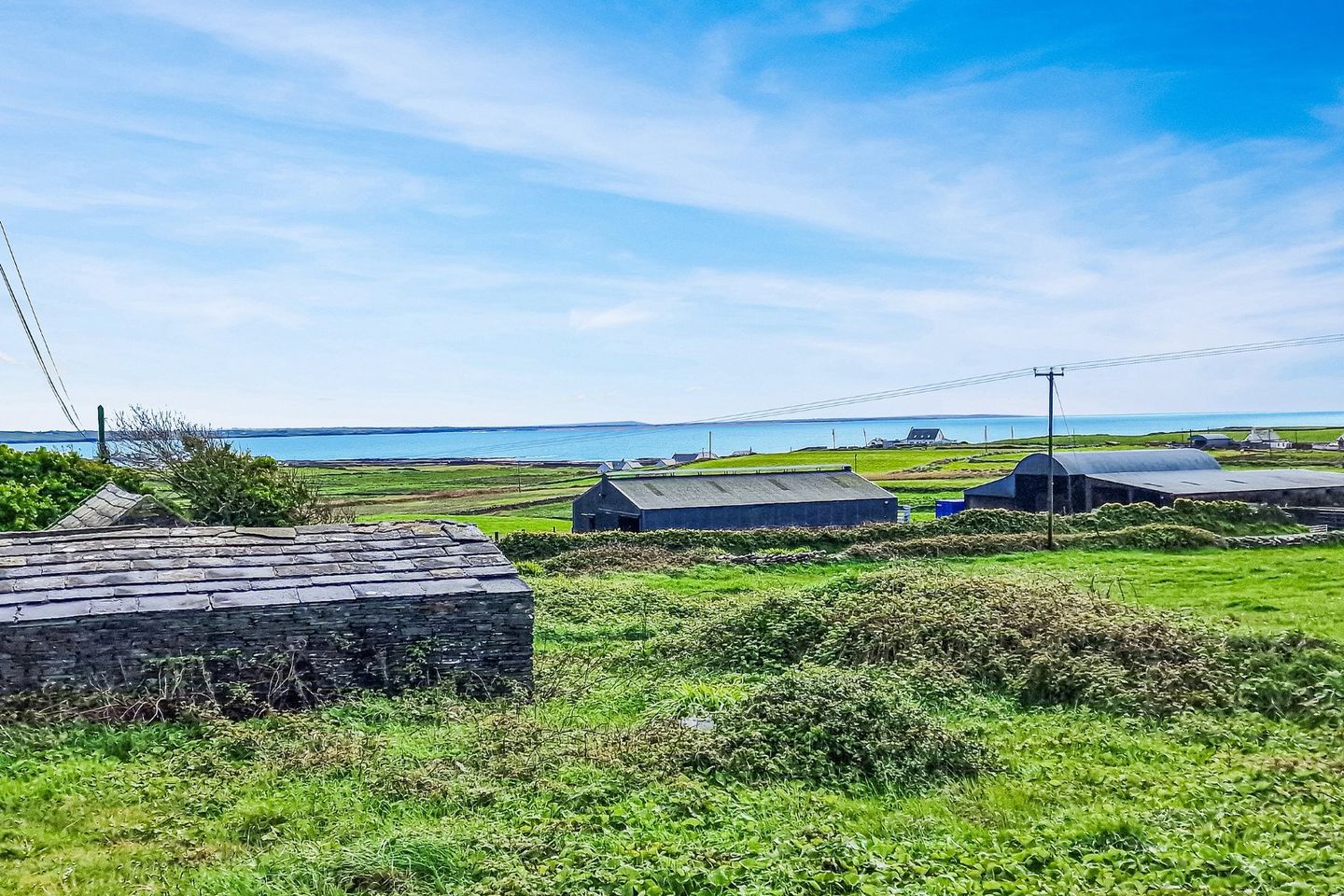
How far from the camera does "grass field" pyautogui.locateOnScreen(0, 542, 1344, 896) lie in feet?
22.5

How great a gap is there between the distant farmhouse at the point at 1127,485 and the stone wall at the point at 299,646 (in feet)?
119

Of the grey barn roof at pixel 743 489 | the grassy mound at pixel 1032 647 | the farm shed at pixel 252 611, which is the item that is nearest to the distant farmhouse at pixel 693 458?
the grey barn roof at pixel 743 489

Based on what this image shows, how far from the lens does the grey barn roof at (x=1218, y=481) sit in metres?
42.2

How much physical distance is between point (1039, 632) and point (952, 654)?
4.19 ft

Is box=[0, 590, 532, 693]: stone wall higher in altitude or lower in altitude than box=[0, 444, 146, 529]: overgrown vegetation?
lower

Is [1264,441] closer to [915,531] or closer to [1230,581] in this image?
[915,531]

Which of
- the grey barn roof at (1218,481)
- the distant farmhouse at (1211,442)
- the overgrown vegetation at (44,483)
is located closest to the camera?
the overgrown vegetation at (44,483)

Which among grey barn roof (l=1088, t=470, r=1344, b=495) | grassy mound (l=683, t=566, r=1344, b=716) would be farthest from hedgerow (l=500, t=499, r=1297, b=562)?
grassy mound (l=683, t=566, r=1344, b=716)

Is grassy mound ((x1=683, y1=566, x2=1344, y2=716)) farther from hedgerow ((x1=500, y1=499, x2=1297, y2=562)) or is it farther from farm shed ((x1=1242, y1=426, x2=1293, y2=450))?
farm shed ((x1=1242, y1=426, x2=1293, y2=450))

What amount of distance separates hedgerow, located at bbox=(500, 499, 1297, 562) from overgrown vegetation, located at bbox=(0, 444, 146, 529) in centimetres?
1270

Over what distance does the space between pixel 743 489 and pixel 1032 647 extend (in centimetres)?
2826

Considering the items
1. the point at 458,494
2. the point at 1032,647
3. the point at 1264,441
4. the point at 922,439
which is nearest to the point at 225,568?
the point at 1032,647

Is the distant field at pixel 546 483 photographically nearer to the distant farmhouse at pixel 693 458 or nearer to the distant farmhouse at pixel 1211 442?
the distant farmhouse at pixel 1211 442

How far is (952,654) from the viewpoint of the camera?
44.1 feet
